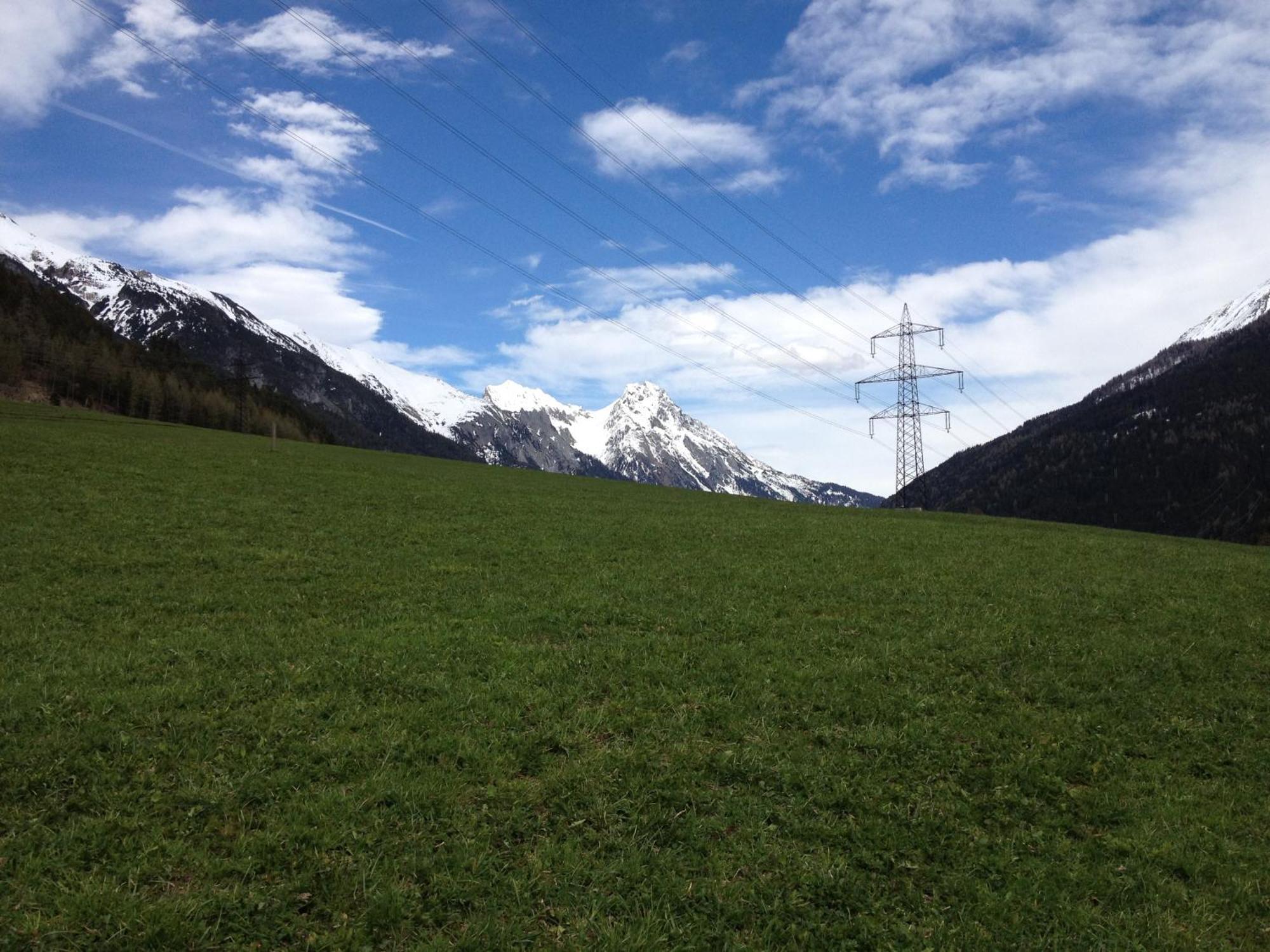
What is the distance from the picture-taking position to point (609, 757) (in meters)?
11.0

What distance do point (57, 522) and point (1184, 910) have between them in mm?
30239

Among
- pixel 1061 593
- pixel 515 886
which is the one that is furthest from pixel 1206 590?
pixel 515 886

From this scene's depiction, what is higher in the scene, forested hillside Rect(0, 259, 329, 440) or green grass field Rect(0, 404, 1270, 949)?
forested hillside Rect(0, 259, 329, 440)

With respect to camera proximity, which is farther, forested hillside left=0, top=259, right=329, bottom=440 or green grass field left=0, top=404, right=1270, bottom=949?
forested hillside left=0, top=259, right=329, bottom=440

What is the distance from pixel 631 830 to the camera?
9.52 meters

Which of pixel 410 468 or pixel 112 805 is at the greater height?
pixel 410 468

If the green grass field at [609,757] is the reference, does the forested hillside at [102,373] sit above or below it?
above

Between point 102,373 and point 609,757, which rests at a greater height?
point 102,373

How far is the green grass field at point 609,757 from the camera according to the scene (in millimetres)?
8086

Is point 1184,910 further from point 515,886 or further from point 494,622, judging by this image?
point 494,622

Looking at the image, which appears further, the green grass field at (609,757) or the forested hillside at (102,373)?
the forested hillside at (102,373)

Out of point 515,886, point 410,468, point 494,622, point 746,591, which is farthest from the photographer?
point 410,468

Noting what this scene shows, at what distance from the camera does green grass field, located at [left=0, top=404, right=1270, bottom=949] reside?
8.09m

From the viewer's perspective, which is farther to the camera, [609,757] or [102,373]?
[102,373]
